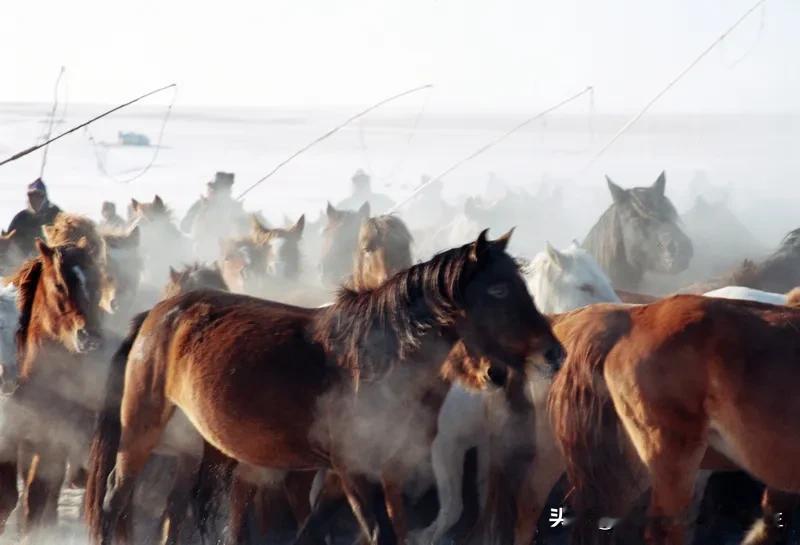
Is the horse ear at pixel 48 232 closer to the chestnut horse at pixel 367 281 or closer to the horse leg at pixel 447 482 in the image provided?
the chestnut horse at pixel 367 281

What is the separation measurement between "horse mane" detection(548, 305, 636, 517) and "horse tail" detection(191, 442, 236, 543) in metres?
1.74

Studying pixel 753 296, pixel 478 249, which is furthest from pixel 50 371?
pixel 753 296

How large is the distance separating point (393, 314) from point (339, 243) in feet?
21.8

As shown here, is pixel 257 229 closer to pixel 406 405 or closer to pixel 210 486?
pixel 210 486

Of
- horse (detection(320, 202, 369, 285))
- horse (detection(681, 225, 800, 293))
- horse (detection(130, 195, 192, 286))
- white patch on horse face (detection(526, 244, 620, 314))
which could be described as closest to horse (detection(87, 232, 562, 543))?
white patch on horse face (detection(526, 244, 620, 314))

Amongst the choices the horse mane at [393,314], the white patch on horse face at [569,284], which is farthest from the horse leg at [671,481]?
the white patch on horse face at [569,284]

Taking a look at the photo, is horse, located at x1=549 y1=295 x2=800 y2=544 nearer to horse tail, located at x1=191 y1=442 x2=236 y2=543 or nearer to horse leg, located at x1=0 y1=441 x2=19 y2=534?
horse tail, located at x1=191 y1=442 x2=236 y2=543

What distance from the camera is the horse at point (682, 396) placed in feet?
17.3

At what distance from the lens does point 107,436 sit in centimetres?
645

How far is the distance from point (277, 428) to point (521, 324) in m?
1.20

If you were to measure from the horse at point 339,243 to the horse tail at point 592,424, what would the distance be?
5757 millimetres

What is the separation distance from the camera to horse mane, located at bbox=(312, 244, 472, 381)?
5234 millimetres

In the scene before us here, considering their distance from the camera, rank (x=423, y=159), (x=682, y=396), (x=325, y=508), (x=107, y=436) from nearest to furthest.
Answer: (x=682, y=396) < (x=325, y=508) < (x=107, y=436) < (x=423, y=159)

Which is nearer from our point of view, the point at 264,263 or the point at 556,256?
the point at 556,256
